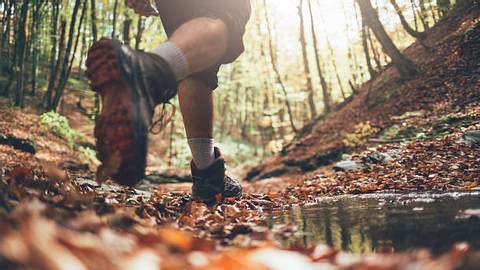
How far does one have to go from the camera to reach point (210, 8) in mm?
1938

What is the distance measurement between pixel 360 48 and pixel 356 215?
24.4 meters

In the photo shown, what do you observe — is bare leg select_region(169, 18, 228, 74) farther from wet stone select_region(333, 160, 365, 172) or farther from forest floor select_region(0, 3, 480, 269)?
wet stone select_region(333, 160, 365, 172)

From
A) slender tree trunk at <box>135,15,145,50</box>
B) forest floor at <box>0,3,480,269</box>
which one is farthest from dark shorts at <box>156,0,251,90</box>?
slender tree trunk at <box>135,15,145,50</box>

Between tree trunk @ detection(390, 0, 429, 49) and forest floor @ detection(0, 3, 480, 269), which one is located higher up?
tree trunk @ detection(390, 0, 429, 49)

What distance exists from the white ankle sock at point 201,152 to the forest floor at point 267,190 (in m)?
0.30

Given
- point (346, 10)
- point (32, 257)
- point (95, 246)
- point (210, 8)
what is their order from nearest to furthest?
point (32, 257) < point (95, 246) < point (210, 8) < point (346, 10)

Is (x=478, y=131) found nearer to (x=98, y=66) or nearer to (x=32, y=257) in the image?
(x=98, y=66)

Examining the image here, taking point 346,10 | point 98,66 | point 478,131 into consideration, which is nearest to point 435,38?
point 478,131

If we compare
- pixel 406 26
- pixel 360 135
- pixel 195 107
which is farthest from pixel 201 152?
pixel 406 26

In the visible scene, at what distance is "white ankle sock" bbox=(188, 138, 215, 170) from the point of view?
2385mm

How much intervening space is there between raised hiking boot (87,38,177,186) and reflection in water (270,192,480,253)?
637 mm

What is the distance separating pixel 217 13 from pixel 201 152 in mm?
883

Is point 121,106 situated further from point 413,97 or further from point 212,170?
point 413,97

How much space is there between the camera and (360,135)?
33.0 feet
